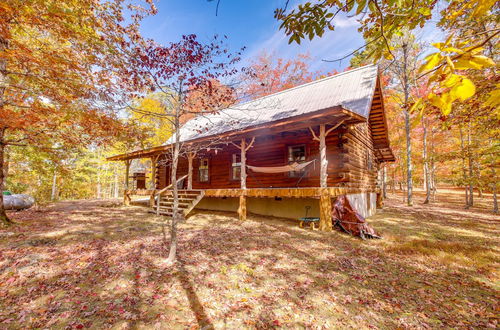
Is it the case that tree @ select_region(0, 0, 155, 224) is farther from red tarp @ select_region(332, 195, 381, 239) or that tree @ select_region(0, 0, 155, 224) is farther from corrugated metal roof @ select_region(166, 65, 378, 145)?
red tarp @ select_region(332, 195, 381, 239)

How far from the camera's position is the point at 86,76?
21.0 feet

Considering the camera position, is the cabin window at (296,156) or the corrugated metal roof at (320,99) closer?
the corrugated metal roof at (320,99)

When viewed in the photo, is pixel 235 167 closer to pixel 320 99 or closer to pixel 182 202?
pixel 182 202

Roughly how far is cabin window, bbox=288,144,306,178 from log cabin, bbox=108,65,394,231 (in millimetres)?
44

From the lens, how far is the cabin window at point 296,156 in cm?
944

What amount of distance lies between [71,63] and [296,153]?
819 centimetres

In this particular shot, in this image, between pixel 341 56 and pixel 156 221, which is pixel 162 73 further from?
pixel 156 221

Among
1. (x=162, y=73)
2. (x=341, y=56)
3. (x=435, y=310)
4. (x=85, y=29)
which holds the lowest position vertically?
(x=435, y=310)

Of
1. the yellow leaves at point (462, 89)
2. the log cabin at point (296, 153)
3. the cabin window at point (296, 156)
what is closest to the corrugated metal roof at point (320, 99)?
the log cabin at point (296, 153)

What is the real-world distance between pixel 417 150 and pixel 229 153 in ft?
73.0

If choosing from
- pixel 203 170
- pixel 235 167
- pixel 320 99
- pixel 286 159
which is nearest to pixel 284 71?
pixel 320 99

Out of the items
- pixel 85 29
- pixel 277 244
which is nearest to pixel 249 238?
pixel 277 244

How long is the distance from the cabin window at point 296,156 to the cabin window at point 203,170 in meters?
5.26

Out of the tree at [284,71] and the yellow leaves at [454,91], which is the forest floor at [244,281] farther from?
the tree at [284,71]
